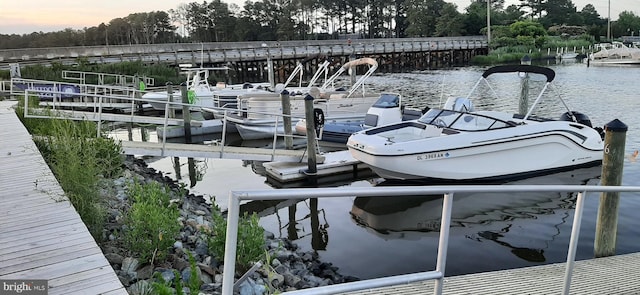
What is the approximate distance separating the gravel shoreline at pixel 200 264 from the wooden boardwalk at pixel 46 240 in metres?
0.33

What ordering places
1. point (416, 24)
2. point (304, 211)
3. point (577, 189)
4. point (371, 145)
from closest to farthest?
point (577, 189), point (304, 211), point (371, 145), point (416, 24)

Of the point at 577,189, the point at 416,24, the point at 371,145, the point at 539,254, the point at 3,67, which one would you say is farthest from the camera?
the point at 416,24

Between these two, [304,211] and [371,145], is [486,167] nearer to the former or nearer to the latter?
[371,145]

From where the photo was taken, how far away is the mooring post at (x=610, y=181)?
536cm

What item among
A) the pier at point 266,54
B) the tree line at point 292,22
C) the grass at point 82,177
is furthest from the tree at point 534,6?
the grass at point 82,177

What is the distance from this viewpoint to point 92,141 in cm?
765

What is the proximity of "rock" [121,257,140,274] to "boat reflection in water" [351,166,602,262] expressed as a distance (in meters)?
4.58

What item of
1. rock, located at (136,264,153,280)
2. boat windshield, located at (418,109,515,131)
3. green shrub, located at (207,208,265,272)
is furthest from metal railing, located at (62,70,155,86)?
rock, located at (136,264,153,280)

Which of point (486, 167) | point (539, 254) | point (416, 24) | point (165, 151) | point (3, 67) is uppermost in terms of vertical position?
point (416, 24)

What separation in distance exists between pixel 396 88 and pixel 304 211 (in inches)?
981

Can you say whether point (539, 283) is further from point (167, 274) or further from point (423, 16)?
point (423, 16)

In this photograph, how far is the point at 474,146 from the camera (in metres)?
10.2

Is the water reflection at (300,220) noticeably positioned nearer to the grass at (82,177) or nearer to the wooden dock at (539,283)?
the grass at (82,177)

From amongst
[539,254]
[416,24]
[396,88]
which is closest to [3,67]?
[396,88]
